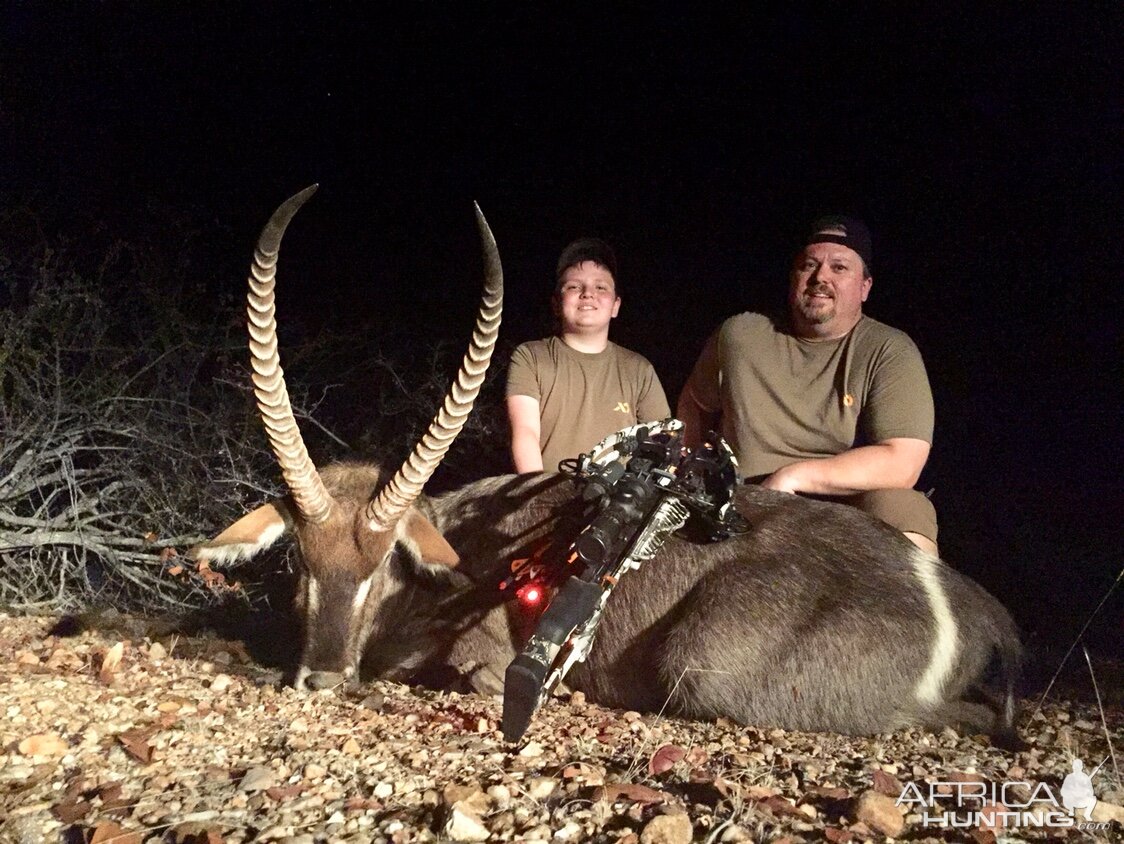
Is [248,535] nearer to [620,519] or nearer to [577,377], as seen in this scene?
[620,519]

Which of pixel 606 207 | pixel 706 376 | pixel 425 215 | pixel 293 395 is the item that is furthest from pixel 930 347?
pixel 293 395

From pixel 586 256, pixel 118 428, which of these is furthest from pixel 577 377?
pixel 118 428

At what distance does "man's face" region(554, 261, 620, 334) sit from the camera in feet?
15.7

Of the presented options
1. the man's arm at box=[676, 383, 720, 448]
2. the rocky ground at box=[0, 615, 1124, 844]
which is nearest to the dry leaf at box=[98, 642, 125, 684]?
the rocky ground at box=[0, 615, 1124, 844]

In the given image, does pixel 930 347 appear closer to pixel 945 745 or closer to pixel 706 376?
pixel 706 376

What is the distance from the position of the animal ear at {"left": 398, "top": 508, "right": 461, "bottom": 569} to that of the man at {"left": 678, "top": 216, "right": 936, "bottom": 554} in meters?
1.67

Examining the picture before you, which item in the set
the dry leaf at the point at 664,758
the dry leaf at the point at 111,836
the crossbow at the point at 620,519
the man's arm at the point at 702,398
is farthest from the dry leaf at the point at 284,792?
the man's arm at the point at 702,398

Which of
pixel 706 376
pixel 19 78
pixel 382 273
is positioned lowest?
pixel 706 376

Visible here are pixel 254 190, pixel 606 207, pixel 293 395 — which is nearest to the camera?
pixel 293 395

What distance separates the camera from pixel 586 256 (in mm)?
4918

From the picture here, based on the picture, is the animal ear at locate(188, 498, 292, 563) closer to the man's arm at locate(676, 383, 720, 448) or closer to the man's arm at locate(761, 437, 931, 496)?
the man's arm at locate(761, 437, 931, 496)

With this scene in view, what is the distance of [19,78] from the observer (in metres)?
6.31

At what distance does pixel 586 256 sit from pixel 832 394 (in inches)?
68.3

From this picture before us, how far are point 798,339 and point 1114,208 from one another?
5.22 metres
